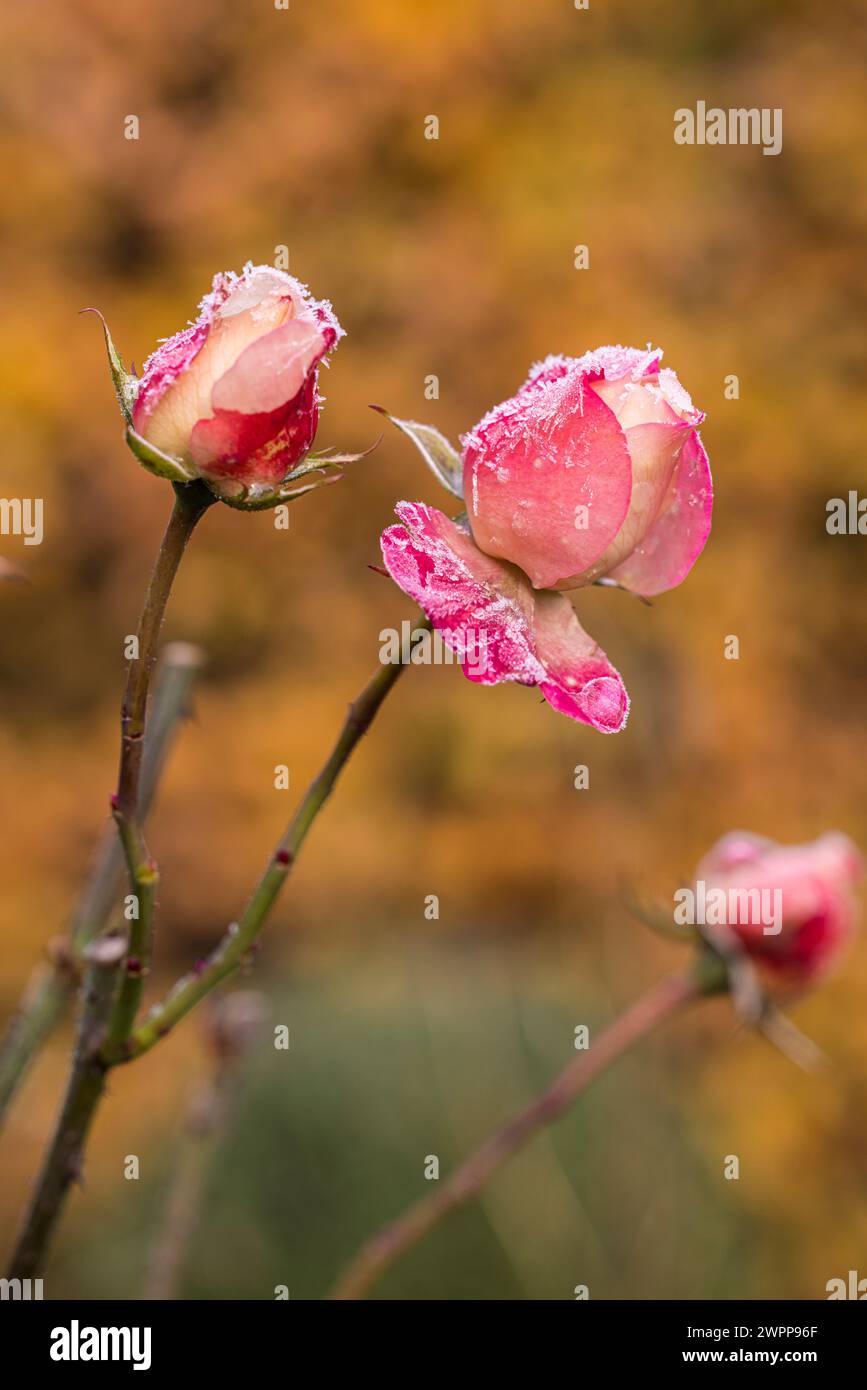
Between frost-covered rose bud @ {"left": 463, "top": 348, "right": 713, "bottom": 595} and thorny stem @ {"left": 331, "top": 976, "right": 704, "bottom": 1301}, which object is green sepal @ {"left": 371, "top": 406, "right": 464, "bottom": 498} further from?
thorny stem @ {"left": 331, "top": 976, "right": 704, "bottom": 1301}

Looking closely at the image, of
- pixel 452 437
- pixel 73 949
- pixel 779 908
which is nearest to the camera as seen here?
pixel 73 949

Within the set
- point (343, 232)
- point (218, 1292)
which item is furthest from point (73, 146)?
point (218, 1292)

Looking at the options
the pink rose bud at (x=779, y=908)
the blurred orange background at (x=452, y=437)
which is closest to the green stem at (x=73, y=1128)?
the pink rose bud at (x=779, y=908)

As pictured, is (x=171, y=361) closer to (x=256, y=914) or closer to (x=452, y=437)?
(x=256, y=914)

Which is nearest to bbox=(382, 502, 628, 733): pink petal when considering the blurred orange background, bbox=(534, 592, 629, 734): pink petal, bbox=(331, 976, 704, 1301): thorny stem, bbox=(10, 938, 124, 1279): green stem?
bbox=(534, 592, 629, 734): pink petal

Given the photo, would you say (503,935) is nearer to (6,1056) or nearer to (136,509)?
(136,509)

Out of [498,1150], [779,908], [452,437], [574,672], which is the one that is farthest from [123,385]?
[452,437]
